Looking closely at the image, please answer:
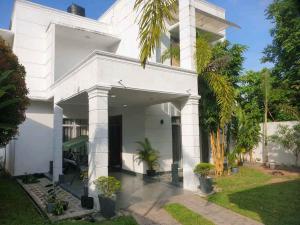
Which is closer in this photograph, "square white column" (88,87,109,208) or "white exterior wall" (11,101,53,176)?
"square white column" (88,87,109,208)

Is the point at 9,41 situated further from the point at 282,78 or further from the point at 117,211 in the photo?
the point at 282,78

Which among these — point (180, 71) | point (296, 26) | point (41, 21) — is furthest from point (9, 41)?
point (296, 26)

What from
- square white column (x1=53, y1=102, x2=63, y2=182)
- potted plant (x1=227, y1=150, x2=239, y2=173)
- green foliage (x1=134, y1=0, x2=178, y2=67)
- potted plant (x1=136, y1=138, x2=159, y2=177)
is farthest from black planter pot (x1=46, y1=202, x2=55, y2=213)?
potted plant (x1=227, y1=150, x2=239, y2=173)

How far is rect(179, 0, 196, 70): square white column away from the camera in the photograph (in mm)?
10406

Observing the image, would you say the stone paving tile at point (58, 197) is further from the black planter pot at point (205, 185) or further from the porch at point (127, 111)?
the black planter pot at point (205, 185)

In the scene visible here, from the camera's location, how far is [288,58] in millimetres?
18938

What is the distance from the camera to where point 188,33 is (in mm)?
10438

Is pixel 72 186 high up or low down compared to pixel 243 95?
down

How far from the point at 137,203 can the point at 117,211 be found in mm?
984

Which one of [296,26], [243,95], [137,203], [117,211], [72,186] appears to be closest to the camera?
[117,211]

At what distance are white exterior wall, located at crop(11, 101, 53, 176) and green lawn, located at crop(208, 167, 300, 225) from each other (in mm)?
8990

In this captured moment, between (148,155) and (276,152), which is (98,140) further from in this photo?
(276,152)

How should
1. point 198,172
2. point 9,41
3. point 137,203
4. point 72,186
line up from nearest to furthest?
point 137,203
point 198,172
point 72,186
point 9,41

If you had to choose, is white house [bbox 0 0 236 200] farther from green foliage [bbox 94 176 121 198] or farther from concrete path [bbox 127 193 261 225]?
green foliage [bbox 94 176 121 198]
